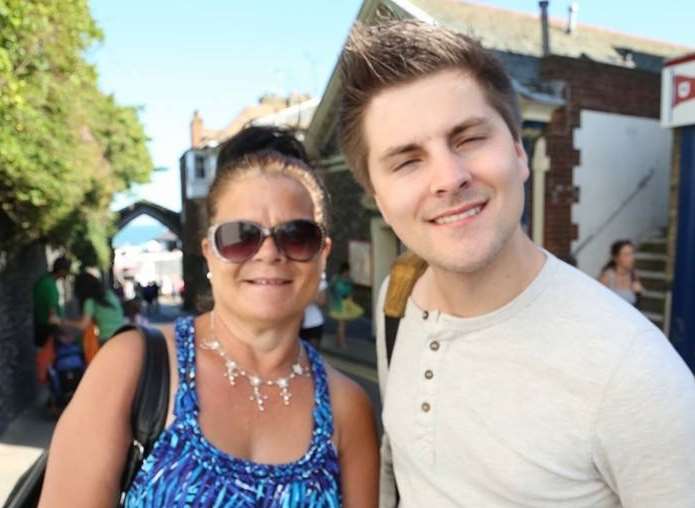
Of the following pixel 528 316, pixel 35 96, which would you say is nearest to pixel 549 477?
pixel 528 316

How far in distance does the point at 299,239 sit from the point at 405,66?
0.59 m

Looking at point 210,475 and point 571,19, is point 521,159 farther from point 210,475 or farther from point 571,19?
point 571,19

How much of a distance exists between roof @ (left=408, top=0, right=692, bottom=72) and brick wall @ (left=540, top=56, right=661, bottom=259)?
0.57m

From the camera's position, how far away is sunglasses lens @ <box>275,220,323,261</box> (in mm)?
1646

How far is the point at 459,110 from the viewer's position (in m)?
1.26

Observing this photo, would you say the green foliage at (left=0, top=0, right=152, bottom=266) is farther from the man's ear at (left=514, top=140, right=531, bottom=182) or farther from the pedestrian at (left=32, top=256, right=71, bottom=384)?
the man's ear at (left=514, top=140, right=531, bottom=182)

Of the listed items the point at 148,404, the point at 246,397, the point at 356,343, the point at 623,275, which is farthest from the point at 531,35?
the point at 148,404

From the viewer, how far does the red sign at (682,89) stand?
666 centimetres

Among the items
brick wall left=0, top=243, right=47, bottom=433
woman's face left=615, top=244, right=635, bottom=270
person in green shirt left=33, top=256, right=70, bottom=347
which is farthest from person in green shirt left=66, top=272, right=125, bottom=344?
woman's face left=615, top=244, right=635, bottom=270

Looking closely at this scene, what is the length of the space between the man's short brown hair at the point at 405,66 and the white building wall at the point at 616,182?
Answer: 24.9ft

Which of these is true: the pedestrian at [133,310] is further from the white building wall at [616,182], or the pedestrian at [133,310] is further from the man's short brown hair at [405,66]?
the man's short brown hair at [405,66]

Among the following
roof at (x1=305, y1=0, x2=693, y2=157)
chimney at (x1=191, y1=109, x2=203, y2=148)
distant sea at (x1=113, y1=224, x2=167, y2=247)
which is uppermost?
chimney at (x1=191, y1=109, x2=203, y2=148)

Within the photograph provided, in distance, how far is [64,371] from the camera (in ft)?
21.3

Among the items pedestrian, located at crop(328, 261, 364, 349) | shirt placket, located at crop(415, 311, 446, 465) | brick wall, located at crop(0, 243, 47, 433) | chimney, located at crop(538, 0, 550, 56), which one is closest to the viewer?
shirt placket, located at crop(415, 311, 446, 465)
